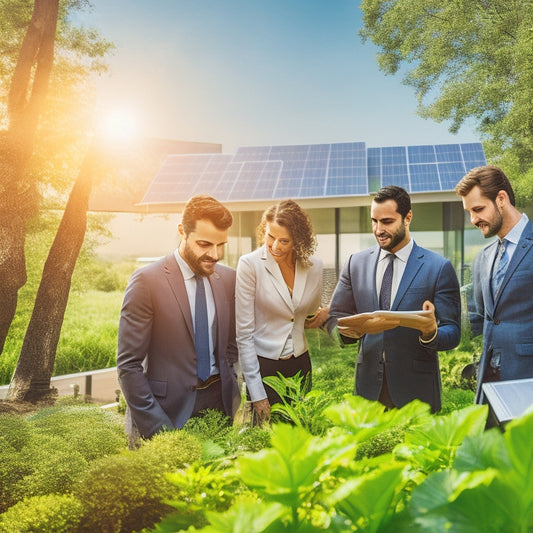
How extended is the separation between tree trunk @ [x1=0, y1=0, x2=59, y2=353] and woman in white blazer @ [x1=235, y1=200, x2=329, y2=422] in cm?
596

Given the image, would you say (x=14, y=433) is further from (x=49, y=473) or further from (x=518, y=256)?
(x=518, y=256)

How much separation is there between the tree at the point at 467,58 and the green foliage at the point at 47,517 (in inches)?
483

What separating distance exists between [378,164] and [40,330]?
24.0 feet

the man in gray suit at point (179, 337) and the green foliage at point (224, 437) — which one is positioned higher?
the man in gray suit at point (179, 337)

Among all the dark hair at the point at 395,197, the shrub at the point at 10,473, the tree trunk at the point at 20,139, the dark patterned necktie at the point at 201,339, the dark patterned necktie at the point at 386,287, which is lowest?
the shrub at the point at 10,473

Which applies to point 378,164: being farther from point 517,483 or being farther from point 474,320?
point 517,483

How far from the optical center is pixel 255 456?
1.68ft

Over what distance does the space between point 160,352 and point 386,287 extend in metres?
1.06

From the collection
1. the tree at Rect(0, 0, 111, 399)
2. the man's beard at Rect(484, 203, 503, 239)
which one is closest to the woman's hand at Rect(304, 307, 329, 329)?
Answer: the man's beard at Rect(484, 203, 503, 239)

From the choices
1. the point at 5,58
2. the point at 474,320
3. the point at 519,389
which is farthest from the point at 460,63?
the point at 519,389

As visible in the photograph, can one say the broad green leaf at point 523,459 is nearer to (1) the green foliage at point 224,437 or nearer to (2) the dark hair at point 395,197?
(1) the green foliage at point 224,437

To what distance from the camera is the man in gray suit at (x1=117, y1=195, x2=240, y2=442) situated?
1960 mm

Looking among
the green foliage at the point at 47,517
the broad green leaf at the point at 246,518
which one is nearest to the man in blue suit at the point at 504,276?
the green foliage at the point at 47,517

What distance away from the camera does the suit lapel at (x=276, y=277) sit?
2592mm
